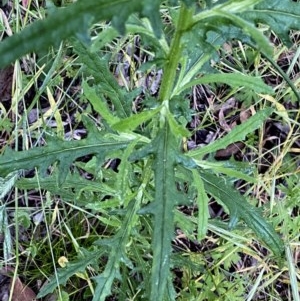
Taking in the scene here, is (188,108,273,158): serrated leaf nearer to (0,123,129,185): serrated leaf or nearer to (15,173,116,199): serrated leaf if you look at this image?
(0,123,129,185): serrated leaf

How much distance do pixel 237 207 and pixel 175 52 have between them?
509mm

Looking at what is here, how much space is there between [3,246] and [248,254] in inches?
36.1

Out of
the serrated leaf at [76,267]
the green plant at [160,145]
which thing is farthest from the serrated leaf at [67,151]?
the serrated leaf at [76,267]

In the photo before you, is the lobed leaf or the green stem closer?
the green stem

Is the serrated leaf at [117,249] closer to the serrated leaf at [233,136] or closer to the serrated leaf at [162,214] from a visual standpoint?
the serrated leaf at [233,136]

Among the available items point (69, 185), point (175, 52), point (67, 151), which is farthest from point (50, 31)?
point (69, 185)

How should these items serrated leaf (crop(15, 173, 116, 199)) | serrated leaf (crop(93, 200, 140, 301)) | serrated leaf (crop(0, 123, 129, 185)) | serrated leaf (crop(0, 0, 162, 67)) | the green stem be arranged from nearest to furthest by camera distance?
1. serrated leaf (crop(0, 0, 162, 67))
2. the green stem
3. serrated leaf (crop(0, 123, 129, 185))
4. serrated leaf (crop(93, 200, 140, 301))
5. serrated leaf (crop(15, 173, 116, 199))

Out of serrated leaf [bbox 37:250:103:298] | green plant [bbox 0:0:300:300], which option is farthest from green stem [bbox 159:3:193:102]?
serrated leaf [bbox 37:250:103:298]

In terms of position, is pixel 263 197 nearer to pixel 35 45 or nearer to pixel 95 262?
pixel 95 262

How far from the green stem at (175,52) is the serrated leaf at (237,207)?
309mm

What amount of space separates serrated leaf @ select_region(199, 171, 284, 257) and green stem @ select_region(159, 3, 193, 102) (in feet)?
1.02

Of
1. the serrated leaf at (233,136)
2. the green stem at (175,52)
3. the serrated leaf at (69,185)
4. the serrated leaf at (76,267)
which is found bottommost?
the serrated leaf at (76,267)

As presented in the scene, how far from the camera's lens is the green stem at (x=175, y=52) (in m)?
1.29

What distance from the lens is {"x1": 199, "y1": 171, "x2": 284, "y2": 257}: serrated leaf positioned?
A: 171cm
